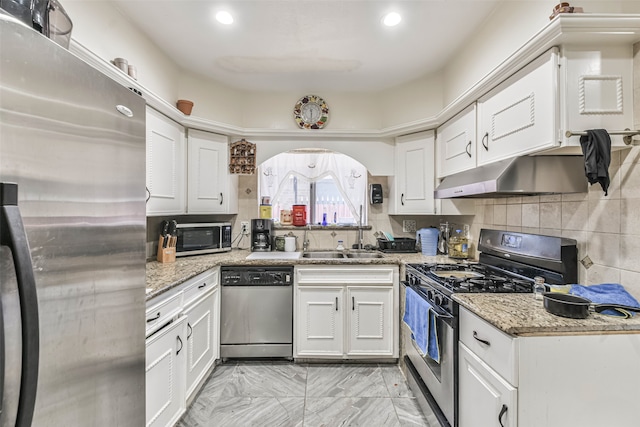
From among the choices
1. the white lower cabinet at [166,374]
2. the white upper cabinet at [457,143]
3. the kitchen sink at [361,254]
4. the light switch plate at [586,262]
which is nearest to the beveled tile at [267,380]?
the white lower cabinet at [166,374]

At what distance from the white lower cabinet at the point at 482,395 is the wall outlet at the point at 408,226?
176cm

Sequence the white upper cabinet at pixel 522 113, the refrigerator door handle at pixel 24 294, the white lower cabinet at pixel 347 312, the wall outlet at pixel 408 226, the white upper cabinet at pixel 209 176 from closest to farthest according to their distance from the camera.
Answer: the refrigerator door handle at pixel 24 294 → the white upper cabinet at pixel 522 113 → the white lower cabinet at pixel 347 312 → the white upper cabinet at pixel 209 176 → the wall outlet at pixel 408 226

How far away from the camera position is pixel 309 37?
2074 millimetres

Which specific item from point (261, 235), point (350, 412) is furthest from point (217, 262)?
point (350, 412)

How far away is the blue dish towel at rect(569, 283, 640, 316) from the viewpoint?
4.00 ft

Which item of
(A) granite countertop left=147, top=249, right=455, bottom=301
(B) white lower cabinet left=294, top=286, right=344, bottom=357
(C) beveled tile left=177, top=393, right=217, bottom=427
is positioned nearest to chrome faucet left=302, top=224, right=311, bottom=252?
(A) granite countertop left=147, top=249, right=455, bottom=301

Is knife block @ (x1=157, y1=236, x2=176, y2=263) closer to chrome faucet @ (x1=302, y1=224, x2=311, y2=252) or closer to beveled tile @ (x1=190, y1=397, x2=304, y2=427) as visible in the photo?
beveled tile @ (x1=190, y1=397, x2=304, y2=427)

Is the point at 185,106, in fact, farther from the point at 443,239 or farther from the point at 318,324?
the point at 443,239

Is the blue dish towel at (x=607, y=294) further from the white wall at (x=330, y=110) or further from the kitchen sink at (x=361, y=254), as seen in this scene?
the white wall at (x=330, y=110)

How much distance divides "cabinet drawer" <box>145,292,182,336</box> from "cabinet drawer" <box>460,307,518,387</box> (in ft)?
5.09

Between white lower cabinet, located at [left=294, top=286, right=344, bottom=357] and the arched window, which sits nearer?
white lower cabinet, located at [left=294, top=286, right=344, bottom=357]

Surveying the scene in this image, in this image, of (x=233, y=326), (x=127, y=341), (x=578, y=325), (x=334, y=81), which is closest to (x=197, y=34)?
(x=334, y=81)

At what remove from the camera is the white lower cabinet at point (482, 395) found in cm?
109

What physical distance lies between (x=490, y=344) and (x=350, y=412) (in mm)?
1188
